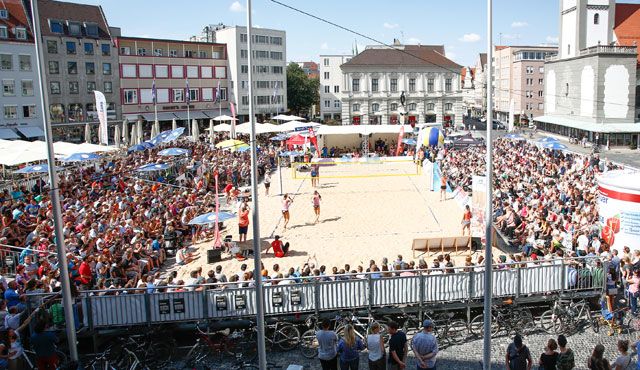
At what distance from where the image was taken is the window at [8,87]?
2106 inches

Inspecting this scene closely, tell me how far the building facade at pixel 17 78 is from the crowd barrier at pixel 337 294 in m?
47.9

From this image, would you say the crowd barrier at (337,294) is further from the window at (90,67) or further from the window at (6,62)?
the window at (90,67)

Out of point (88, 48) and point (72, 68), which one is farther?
point (88, 48)

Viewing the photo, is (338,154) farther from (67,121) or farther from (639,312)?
(639,312)

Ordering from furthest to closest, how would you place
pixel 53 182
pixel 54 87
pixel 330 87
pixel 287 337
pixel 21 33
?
pixel 330 87
pixel 54 87
pixel 21 33
pixel 287 337
pixel 53 182

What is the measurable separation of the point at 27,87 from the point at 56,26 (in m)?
8.60

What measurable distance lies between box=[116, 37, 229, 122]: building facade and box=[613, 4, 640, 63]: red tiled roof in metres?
43.2

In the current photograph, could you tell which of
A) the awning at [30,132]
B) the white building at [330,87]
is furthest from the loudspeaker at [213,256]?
the white building at [330,87]

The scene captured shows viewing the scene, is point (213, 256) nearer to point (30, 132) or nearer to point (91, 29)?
point (30, 132)

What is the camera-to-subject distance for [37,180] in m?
26.4

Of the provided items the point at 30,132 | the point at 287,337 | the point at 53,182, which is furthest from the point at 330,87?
the point at 53,182

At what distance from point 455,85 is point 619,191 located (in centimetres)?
7018

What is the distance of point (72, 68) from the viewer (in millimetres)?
61250

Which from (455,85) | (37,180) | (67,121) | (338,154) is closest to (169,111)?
(67,121)
